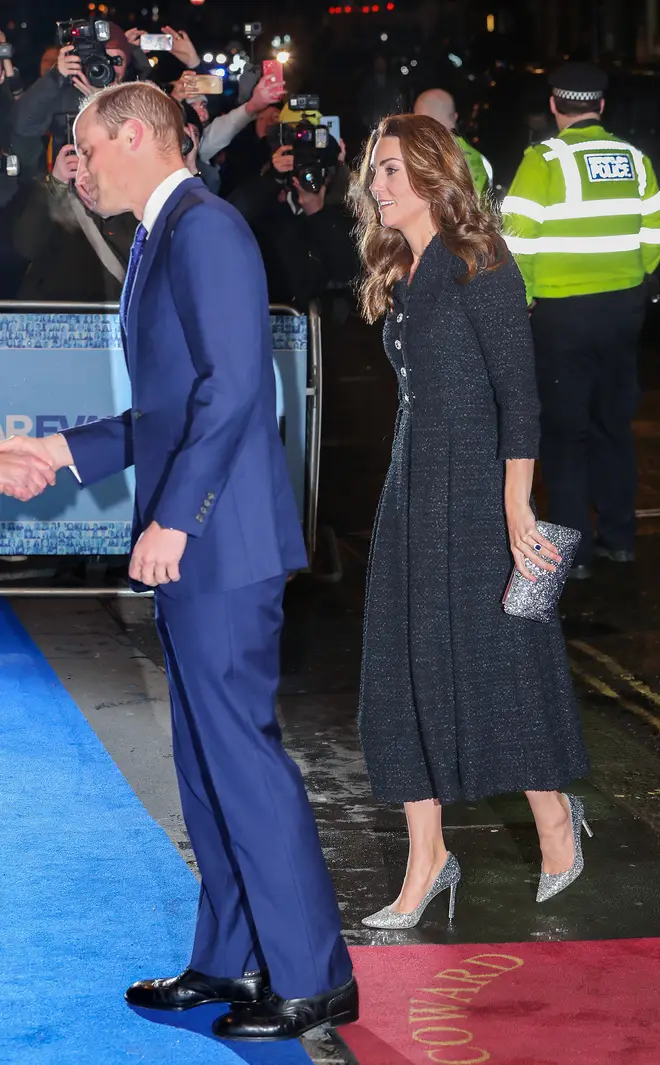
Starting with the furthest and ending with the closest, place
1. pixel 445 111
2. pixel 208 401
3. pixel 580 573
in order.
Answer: pixel 445 111 < pixel 580 573 < pixel 208 401

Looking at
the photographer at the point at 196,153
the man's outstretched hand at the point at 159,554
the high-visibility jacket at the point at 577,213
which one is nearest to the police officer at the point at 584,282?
the high-visibility jacket at the point at 577,213

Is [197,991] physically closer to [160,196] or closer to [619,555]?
[160,196]

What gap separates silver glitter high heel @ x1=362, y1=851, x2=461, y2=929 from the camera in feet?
13.0

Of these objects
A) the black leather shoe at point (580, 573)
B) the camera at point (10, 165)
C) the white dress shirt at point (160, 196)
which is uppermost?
the camera at point (10, 165)

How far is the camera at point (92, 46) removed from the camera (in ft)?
27.1

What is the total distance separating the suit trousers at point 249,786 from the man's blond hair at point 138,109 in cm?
92

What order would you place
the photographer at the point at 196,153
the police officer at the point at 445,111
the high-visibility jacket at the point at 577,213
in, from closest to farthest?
the high-visibility jacket at the point at 577,213, the photographer at the point at 196,153, the police officer at the point at 445,111

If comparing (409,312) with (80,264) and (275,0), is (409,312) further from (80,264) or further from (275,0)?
(275,0)

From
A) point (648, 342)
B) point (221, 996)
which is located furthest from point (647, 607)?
point (648, 342)

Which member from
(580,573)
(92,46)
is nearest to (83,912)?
(580,573)

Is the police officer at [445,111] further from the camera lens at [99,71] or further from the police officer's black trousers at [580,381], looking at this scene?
the camera lens at [99,71]

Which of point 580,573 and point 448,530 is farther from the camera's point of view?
point 580,573

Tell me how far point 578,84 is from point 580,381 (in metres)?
1.41

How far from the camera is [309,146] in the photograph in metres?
9.17
